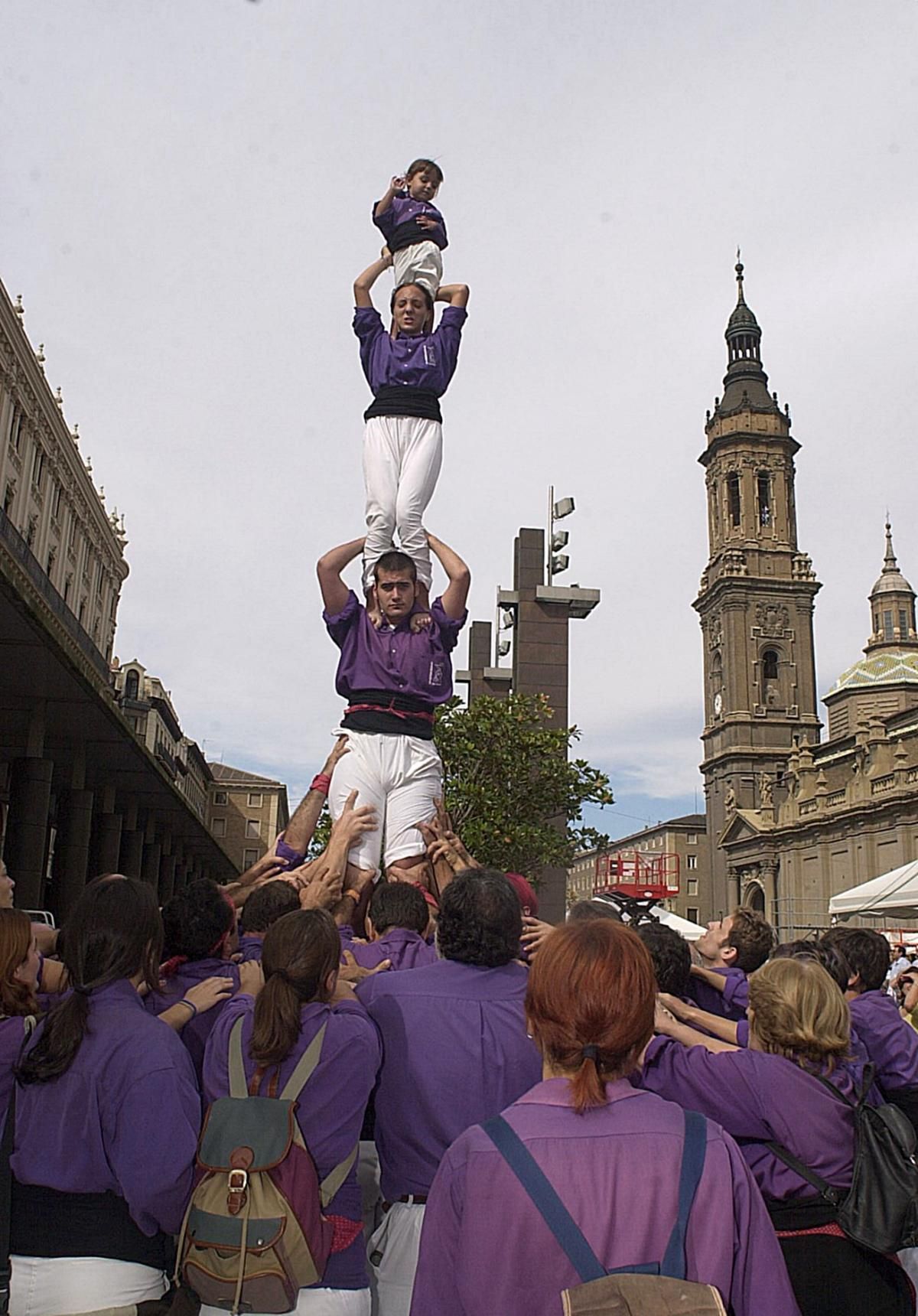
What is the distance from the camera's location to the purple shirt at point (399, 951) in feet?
15.5

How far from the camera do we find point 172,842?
3962cm

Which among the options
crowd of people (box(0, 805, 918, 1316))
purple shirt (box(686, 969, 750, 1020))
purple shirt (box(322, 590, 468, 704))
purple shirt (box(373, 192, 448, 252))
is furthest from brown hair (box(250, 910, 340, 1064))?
purple shirt (box(373, 192, 448, 252))

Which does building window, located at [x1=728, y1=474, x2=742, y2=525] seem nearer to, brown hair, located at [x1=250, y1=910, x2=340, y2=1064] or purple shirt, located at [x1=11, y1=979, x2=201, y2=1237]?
brown hair, located at [x1=250, y1=910, x2=340, y2=1064]

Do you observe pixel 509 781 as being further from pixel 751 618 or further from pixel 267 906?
pixel 751 618

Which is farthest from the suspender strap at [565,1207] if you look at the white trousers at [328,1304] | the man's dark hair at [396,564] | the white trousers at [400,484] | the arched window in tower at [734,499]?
the arched window in tower at [734,499]

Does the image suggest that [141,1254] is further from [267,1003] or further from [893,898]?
[893,898]

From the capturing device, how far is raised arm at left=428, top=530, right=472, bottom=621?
8227 mm

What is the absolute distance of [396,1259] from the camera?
11.7 feet

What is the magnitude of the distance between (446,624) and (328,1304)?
548cm

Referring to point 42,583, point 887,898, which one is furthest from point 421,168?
point 42,583

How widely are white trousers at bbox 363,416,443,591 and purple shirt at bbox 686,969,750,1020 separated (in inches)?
171

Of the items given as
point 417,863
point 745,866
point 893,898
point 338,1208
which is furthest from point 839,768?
point 338,1208

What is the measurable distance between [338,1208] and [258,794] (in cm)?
9937

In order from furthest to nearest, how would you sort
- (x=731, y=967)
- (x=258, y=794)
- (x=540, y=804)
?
1. (x=258, y=794)
2. (x=540, y=804)
3. (x=731, y=967)
